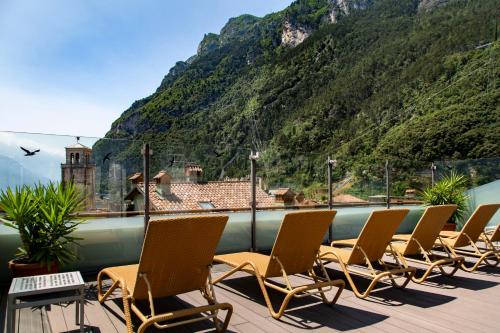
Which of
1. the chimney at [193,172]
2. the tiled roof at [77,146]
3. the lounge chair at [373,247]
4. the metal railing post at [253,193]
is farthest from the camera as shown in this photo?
the metal railing post at [253,193]

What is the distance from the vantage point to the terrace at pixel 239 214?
11.2 feet

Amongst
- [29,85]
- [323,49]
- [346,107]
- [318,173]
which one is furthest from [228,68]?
[318,173]

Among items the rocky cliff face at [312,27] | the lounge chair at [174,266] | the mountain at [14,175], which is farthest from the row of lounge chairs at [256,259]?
the rocky cliff face at [312,27]

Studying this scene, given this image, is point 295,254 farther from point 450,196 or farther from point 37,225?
point 450,196

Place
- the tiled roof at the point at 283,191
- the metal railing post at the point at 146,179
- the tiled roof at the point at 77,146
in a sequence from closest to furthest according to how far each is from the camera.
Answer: the tiled roof at the point at 77,146 → the metal railing post at the point at 146,179 → the tiled roof at the point at 283,191

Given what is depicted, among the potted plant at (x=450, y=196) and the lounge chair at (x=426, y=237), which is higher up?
the potted plant at (x=450, y=196)

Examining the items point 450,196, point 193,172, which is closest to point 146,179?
point 193,172

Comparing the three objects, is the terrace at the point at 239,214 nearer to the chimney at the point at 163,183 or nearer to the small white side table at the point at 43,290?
the chimney at the point at 163,183

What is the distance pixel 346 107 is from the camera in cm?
4216

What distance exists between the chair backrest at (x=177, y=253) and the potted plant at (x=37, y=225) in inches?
51.3

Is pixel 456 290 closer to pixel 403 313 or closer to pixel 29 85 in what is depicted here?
pixel 403 313

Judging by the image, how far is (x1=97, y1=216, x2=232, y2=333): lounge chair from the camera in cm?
289

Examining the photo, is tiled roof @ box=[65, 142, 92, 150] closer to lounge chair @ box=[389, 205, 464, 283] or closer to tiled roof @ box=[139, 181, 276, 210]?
tiled roof @ box=[139, 181, 276, 210]

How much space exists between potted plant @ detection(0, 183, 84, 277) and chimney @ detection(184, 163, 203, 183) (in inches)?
75.0
